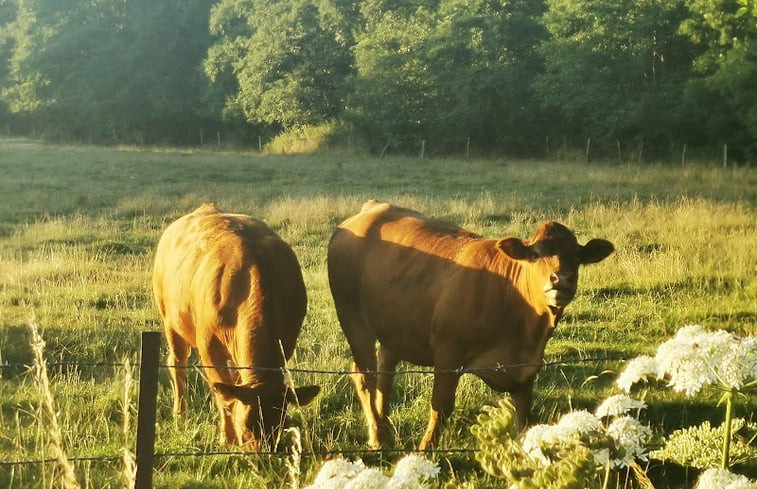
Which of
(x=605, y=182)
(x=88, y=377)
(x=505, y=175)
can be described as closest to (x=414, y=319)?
(x=88, y=377)

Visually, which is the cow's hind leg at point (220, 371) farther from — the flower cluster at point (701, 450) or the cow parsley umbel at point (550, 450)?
the cow parsley umbel at point (550, 450)

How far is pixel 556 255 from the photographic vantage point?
5.33 m

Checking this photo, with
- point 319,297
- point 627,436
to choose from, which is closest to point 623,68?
point 319,297

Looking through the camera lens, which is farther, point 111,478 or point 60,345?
point 60,345

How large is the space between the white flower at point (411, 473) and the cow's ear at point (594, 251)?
299cm

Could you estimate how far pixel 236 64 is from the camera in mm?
50375

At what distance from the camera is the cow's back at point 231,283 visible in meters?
5.87

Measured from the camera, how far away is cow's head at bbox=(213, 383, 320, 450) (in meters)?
5.07

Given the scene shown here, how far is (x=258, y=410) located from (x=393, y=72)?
3785 cm

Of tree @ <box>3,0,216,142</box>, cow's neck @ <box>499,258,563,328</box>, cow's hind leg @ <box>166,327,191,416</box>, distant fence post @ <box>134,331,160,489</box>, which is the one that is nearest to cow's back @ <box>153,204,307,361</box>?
cow's hind leg @ <box>166,327,191,416</box>

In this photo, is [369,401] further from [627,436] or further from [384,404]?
[627,436]

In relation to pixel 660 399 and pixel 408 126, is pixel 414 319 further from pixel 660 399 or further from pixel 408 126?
pixel 408 126

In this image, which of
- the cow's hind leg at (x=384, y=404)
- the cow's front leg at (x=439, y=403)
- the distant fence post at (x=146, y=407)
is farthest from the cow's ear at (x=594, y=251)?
the distant fence post at (x=146, y=407)

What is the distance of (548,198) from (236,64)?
115ft
